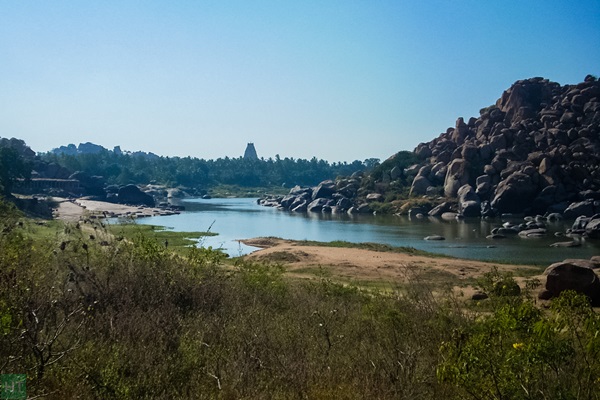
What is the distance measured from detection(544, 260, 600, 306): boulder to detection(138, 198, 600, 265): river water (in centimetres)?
1509

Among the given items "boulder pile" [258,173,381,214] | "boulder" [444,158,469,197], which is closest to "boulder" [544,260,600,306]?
"boulder" [444,158,469,197]

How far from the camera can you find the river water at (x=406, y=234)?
38188 mm

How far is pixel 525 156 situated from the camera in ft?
259

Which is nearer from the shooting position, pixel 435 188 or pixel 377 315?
A: pixel 377 315

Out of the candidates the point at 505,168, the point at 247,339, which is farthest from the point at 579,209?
the point at 247,339

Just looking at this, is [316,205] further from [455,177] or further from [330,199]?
[455,177]

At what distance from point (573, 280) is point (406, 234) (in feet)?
118

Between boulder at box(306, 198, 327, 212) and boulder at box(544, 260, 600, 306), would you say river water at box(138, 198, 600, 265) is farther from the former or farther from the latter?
boulder at box(544, 260, 600, 306)

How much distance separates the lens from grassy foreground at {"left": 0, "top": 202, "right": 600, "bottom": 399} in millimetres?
5637

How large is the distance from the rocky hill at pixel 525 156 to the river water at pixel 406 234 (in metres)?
8.11

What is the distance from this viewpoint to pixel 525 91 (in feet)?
315

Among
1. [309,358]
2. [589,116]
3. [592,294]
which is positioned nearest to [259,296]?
[309,358]

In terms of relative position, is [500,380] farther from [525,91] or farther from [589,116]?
[525,91]

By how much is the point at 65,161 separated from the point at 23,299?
134863mm
